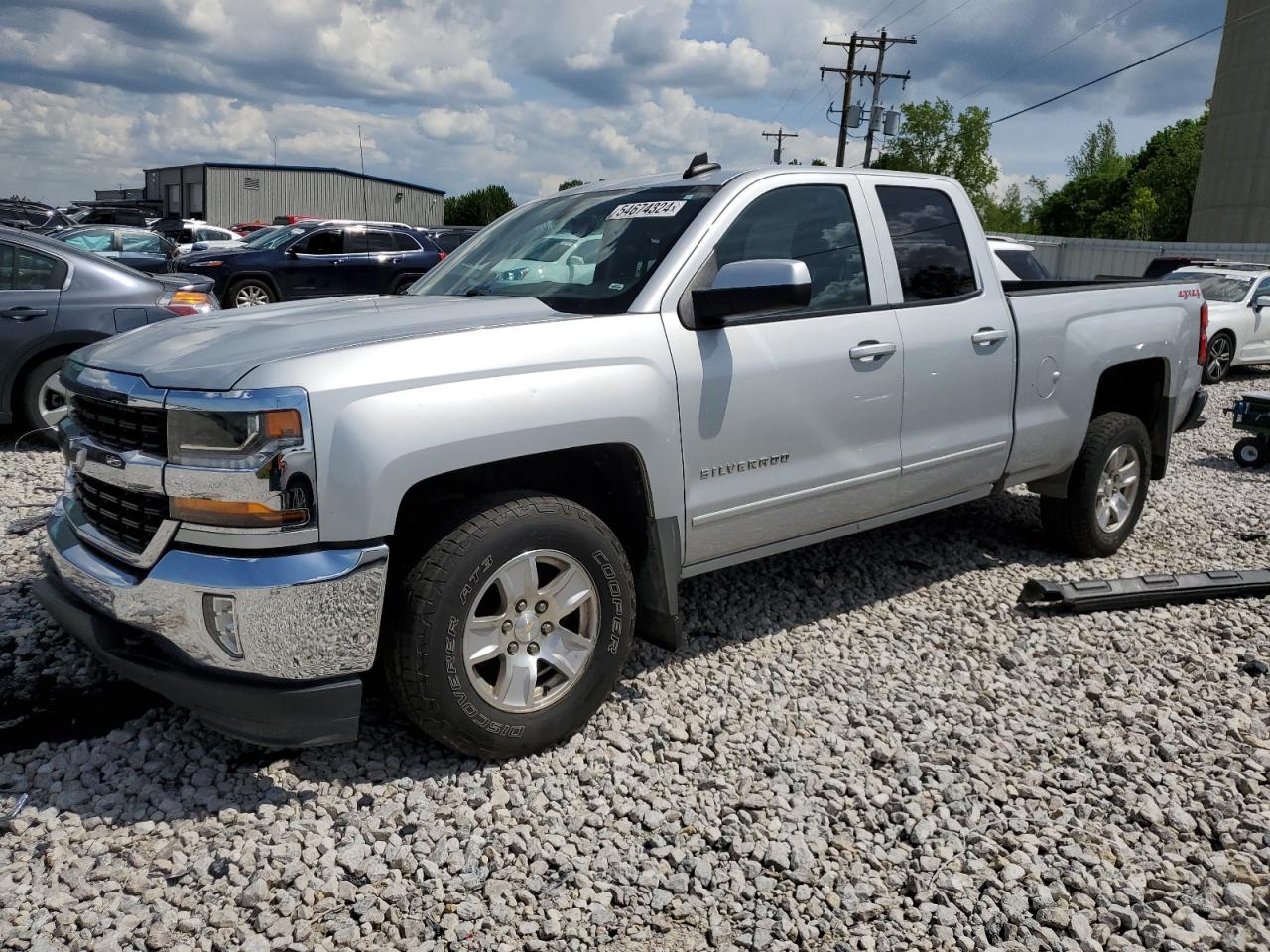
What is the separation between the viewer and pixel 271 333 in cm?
315

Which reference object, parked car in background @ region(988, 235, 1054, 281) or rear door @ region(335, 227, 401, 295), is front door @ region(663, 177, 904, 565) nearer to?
parked car in background @ region(988, 235, 1054, 281)

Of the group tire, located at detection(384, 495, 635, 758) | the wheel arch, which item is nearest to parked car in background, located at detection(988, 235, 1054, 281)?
the wheel arch

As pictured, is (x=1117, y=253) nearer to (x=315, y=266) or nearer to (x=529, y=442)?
(x=315, y=266)

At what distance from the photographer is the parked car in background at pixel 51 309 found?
24.3 ft

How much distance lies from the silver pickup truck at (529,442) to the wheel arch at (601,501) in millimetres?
12

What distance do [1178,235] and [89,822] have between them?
77.1 meters

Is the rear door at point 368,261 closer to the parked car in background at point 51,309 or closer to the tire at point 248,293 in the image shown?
the tire at point 248,293

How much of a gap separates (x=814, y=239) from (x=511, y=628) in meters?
1.99

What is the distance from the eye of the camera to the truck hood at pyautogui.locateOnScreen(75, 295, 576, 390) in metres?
2.86

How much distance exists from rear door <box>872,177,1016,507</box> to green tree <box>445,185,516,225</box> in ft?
209

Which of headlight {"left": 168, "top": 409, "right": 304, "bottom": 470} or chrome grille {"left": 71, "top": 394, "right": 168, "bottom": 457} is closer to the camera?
headlight {"left": 168, "top": 409, "right": 304, "bottom": 470}

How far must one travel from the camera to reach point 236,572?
272cm

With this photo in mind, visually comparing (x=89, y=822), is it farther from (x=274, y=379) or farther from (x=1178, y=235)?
(x=1178, y=235)

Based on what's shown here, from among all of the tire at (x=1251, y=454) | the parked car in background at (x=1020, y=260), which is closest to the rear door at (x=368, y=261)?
the parked car in background at (x=1020, y=260)
